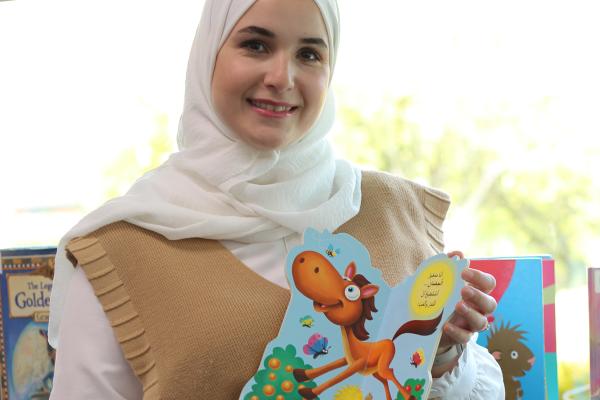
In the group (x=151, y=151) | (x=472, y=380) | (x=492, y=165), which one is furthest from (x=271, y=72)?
(x=492, y=165)

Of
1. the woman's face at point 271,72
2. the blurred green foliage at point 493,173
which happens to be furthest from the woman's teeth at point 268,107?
the blurred green foliage at point 493,173

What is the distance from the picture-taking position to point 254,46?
3.94ft

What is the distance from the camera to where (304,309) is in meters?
1.09

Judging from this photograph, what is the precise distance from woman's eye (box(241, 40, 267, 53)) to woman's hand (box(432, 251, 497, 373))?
429mm

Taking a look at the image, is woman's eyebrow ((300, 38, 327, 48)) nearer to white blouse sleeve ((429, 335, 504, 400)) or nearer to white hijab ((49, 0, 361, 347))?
white hijab ((49, 0, 361, 347))

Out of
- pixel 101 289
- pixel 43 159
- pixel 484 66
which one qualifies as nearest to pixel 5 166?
pixel 43 159

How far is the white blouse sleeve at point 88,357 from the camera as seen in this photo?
1.16 m

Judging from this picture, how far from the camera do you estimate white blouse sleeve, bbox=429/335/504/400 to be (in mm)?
1249

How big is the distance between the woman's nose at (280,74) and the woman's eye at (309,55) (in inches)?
2.0

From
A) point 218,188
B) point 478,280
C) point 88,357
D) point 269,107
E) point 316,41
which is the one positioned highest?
point 316,41

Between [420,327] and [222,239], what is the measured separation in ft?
1.16

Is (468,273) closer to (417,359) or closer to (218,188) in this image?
(417,359)

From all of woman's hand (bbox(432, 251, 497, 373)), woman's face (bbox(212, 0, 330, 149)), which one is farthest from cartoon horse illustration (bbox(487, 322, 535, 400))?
woman's face (bbox(212, 0, 330, 149))

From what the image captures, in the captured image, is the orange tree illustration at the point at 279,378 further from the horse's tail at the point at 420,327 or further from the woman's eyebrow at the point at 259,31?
the woman's eyebrow at the point at 259,31
